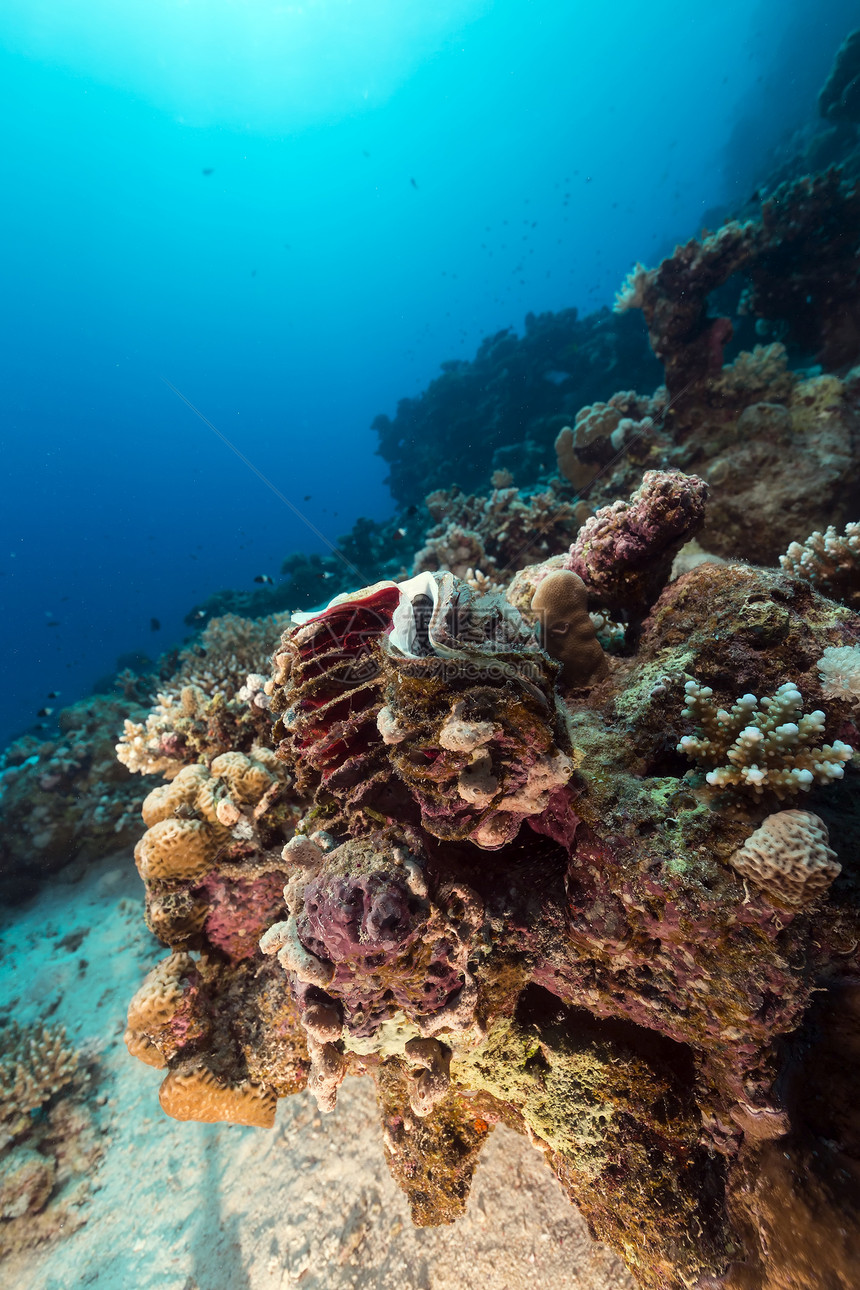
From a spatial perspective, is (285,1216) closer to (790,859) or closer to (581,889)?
(581,889)

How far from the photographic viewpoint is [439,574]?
2123 millimetres

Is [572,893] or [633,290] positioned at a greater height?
[633,290]

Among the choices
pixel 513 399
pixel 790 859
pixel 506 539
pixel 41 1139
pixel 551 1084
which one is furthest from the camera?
pixel 513 399

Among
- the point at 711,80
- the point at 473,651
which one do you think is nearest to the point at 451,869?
the point at 473,651

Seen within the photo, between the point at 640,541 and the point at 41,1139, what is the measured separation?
7.09m

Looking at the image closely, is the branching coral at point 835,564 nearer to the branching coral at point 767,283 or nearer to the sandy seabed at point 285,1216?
the sandy seabed at point 285,1216

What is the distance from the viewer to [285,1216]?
126 inches

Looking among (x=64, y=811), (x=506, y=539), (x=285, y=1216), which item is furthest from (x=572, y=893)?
(x=64, y=811)

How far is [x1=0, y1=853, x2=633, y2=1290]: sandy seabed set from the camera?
107 inches

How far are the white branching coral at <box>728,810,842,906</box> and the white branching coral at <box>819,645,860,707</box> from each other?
0.74 meters

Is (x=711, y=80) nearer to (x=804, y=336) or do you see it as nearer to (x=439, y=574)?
(x=804, y=336)

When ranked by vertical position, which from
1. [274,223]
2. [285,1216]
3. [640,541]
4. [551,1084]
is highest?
Answer: [274,223]

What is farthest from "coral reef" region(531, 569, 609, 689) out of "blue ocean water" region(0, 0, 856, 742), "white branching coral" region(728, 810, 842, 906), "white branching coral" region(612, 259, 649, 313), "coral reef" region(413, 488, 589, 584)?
"blue ocean water" region(0, 0, 856, 742)

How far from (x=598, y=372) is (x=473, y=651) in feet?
74.6
